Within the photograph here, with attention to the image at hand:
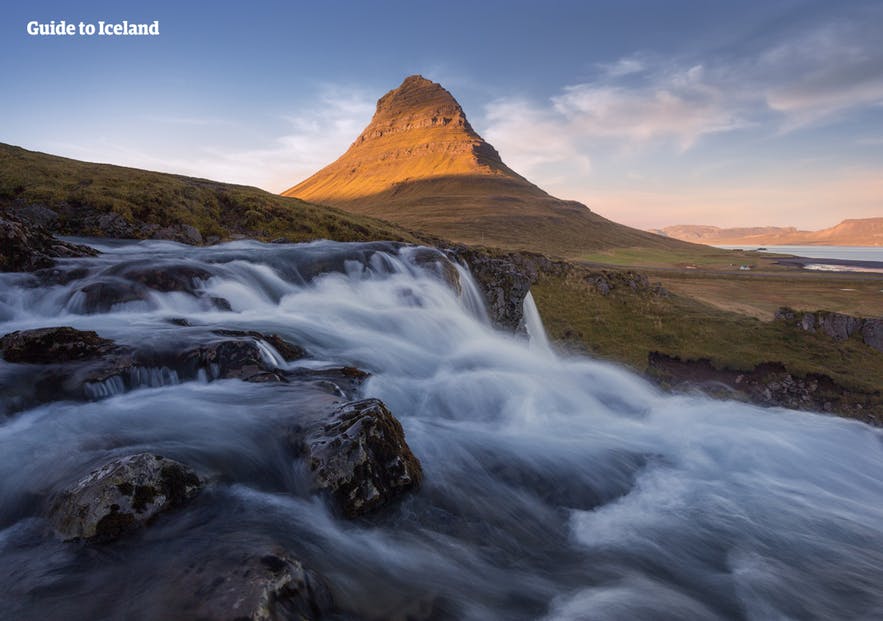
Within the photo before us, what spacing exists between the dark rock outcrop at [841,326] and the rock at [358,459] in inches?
939

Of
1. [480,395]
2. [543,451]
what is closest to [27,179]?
[480,395]

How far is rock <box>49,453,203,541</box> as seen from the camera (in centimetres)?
450

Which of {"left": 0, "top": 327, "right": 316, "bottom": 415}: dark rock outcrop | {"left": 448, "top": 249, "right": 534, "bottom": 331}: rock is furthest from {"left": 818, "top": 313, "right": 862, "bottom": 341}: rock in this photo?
{"left": 0, "top": 327, "right": 316, "bottom": 415}: dark rock outcrop

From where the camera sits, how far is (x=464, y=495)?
22.3ft

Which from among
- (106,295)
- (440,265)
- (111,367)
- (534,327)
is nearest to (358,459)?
(111,367)

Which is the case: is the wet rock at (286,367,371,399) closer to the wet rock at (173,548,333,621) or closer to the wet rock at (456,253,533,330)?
the wet rock at (173,548,333,621)

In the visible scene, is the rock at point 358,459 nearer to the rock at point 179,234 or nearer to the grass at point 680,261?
the rock at point 179,234

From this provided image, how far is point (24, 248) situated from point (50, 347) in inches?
301

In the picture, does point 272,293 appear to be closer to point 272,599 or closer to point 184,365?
point 184,365

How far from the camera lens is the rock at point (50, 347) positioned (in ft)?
24.8

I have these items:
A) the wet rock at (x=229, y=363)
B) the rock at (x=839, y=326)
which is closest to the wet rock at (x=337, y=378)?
the wet rock at (x=229, y=363)

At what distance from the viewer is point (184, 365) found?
324 inches

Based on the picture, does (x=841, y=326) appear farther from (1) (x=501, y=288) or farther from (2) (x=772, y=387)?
(1) (x=501, y=288)

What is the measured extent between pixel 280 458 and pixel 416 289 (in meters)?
11.6
